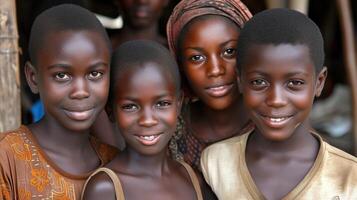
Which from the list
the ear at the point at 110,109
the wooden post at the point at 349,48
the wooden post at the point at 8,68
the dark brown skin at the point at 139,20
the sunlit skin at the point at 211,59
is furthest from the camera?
the wooden post at the point at 349,48

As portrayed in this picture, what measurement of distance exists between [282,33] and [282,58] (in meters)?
0.08

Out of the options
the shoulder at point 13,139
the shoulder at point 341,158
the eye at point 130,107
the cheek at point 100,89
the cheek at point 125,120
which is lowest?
the shoulder at point 13,139

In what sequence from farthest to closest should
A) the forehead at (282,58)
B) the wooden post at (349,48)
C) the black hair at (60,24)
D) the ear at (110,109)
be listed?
the wooden post at (349,48) < the ear at (110,109) < the black hair at (60,24) < the forehead at (282,58)

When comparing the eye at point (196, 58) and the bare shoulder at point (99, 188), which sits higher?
the eye at point (196, 58)

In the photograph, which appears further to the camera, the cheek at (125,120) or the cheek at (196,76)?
the cheek at (196,76)

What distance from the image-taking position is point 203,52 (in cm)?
237

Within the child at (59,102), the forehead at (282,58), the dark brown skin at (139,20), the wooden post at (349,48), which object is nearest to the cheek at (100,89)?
the child at (59,102)

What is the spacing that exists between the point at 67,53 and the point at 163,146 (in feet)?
1.45

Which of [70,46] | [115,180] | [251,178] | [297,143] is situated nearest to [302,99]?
[297,143]

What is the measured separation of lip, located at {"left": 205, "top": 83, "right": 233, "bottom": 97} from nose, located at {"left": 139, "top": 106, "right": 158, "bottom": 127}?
32 cm

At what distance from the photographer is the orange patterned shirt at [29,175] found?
2.08 meters

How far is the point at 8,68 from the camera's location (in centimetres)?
254

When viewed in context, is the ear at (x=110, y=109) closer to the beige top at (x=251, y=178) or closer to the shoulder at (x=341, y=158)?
the beige top at (x=251, y=178)

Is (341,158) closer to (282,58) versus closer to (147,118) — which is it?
(282,58)
